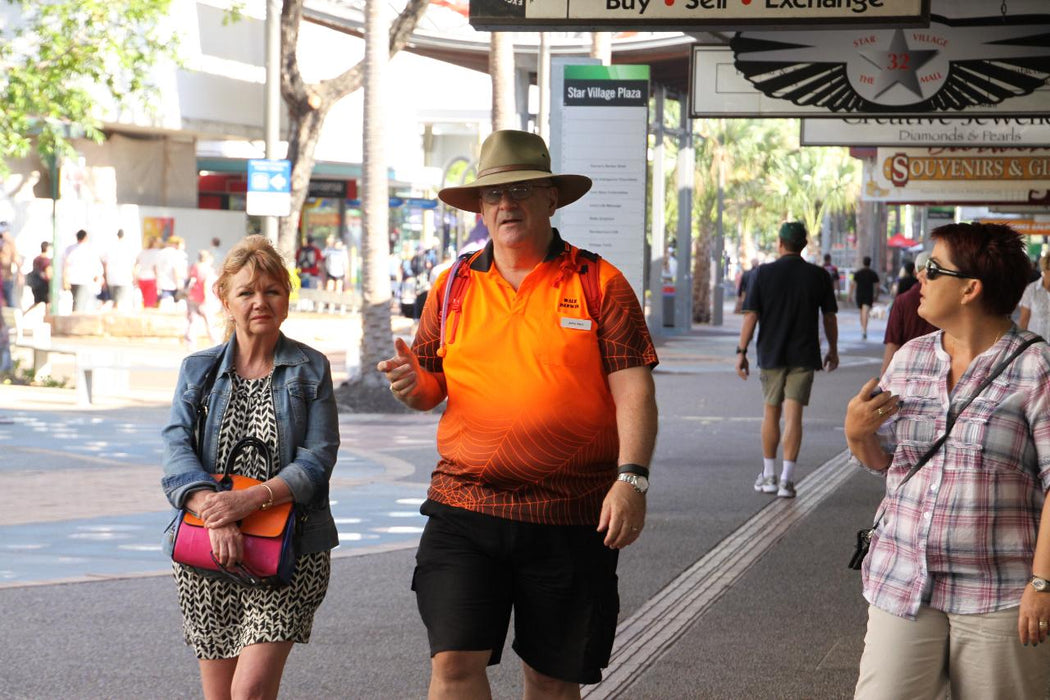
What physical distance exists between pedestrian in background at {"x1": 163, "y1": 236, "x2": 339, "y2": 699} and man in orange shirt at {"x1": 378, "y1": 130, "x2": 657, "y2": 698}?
308 millimetres

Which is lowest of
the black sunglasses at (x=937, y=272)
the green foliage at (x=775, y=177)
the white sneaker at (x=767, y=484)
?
the white sneaker at (x=767, y=484)

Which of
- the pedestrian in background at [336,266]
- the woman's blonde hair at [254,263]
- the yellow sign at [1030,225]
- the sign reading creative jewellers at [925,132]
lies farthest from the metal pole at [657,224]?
the woman's blonde hair at [254,263]

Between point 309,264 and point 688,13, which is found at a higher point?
point 688,13

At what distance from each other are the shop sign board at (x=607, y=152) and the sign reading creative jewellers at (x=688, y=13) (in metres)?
3.09

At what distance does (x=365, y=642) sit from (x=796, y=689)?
1.89m

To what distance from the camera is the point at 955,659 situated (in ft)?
13.0

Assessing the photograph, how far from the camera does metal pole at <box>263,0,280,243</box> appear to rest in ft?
61.0

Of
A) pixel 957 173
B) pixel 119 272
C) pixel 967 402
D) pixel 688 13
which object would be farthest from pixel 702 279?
pixel 967 402

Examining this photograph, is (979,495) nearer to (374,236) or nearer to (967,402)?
(967,402)

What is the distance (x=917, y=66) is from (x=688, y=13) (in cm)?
420

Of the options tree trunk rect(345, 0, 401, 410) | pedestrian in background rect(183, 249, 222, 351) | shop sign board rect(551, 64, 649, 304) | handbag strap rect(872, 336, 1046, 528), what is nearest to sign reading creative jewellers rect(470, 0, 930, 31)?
shop sign board rect(551, 64, 649, 304)

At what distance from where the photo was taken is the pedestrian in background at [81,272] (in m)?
27.8

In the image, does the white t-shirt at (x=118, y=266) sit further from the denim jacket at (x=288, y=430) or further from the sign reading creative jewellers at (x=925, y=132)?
the denim jacket at (x=288, y=430)

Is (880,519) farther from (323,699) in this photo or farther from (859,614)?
(859,614)
